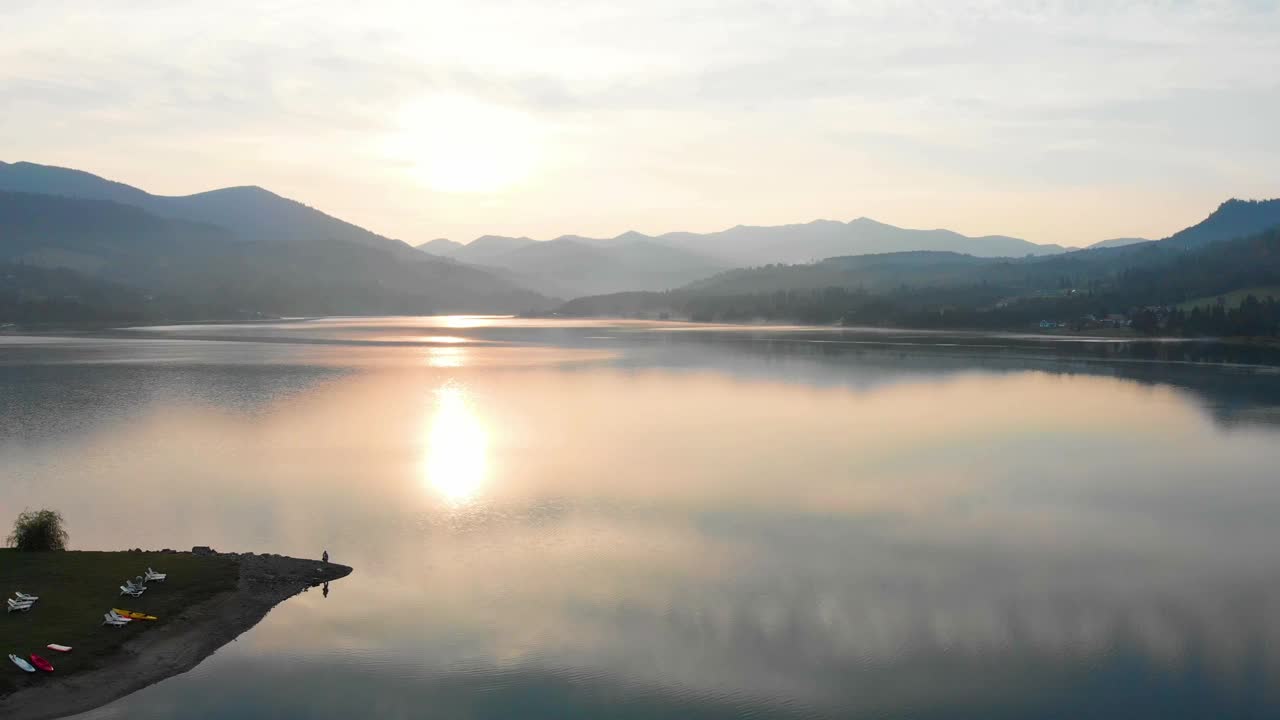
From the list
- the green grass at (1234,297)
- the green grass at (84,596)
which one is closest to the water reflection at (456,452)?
the green grass at (84,596)

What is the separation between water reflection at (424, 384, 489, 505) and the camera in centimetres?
3641

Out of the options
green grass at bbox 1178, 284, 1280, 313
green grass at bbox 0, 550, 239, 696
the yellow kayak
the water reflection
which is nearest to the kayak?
green grass at bbox 0, 550, 239, 696

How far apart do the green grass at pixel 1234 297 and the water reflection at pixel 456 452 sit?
140160 mm

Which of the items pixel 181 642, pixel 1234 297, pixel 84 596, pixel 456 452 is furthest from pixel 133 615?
pixel 1234 297

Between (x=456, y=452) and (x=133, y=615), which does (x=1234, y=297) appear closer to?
(x=456, y=452)

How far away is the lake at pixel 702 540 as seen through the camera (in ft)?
61.4

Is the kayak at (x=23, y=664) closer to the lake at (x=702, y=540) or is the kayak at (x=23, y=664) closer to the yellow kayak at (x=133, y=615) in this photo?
the lake at (x=702, y=540)

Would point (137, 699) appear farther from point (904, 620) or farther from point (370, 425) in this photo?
point (370, 425)

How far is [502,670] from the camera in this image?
63.3ft

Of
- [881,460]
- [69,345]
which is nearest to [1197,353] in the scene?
[881,460]

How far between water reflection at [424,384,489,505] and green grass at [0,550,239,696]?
11340mm

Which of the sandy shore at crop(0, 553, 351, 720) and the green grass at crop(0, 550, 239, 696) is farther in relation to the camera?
the green grass at crop(0, 550, 239, 696)

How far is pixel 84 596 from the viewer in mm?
20906

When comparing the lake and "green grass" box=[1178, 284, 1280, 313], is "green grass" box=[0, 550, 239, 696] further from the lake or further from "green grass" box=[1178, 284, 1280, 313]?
"green grass" box=[1178, 284, 1280, 313]
